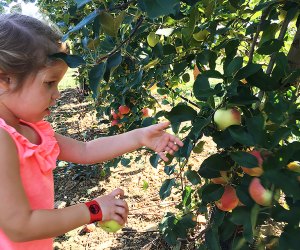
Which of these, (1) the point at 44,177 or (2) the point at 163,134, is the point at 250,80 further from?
(1) the point at 44,177

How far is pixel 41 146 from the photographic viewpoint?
119cm

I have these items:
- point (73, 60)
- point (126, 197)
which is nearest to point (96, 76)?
point (73, 60)

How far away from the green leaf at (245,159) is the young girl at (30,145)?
1.01 feet

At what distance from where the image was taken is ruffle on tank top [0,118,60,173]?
42.8 inches

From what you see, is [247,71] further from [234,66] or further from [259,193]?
[259,193]

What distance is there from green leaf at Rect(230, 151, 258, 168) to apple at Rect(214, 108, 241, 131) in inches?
6.9

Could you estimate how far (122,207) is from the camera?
1060mm

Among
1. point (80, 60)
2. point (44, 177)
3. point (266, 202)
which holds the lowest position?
point (44, 177)

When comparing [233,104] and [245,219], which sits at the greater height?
[233,104]

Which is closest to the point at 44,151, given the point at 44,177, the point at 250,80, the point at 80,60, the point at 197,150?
the point at 44,177

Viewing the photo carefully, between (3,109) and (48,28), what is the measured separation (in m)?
0.26

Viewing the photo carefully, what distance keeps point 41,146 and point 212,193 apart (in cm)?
52

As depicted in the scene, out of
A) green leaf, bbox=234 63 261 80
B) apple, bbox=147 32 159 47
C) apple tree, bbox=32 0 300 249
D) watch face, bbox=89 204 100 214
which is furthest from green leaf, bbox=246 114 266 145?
apple, bbox=147 32 159 47

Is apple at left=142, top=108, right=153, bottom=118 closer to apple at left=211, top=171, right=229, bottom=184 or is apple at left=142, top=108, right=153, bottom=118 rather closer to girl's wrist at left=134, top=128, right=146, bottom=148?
girl's wrist at left=134, top=128, right=146, bottom=148
